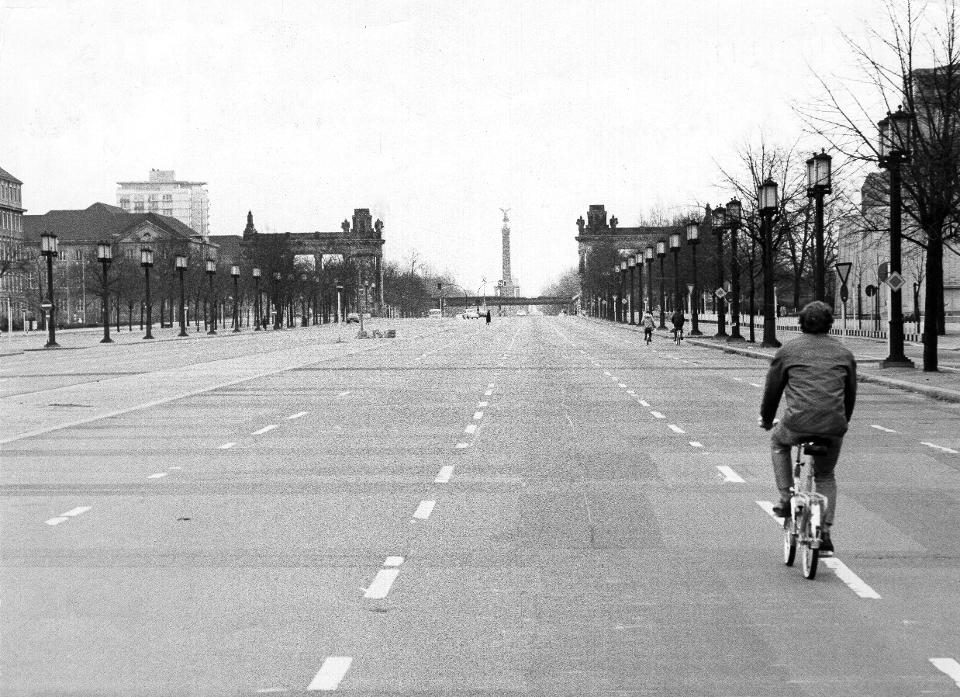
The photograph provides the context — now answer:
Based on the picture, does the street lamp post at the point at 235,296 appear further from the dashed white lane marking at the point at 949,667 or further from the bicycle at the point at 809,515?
the dashed white lane marking at the point at 949,667

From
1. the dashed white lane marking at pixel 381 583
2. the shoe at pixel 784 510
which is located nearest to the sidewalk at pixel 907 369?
the shoe at pixel 784 510

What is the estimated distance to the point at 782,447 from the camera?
8.73m

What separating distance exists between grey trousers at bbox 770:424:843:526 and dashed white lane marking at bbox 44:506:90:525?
6.06 metres

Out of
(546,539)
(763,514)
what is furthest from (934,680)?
(763,514)

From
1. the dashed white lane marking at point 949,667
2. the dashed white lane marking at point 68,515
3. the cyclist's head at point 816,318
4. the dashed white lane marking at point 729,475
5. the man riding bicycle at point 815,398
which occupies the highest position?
the cyclist's head at point 816,318

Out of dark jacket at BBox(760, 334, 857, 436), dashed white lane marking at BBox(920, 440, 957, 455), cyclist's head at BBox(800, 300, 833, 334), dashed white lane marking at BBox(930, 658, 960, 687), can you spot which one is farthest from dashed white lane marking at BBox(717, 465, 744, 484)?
dashed white lane marking at BBox(930, 658, 960, 687)

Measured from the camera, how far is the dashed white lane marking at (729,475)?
1327 centimetres

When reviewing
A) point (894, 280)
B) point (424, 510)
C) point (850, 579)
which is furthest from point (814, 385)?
point (894, 280)

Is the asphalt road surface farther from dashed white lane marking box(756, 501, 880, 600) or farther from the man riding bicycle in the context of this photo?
the man riding bicycle

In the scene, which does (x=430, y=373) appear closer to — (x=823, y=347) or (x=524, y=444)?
(x=524, y=444)

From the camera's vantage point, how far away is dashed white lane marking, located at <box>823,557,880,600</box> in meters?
7.98

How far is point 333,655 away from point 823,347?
4.05m

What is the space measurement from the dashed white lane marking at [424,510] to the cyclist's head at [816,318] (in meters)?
3.91

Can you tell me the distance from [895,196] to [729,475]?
19.7 metres
